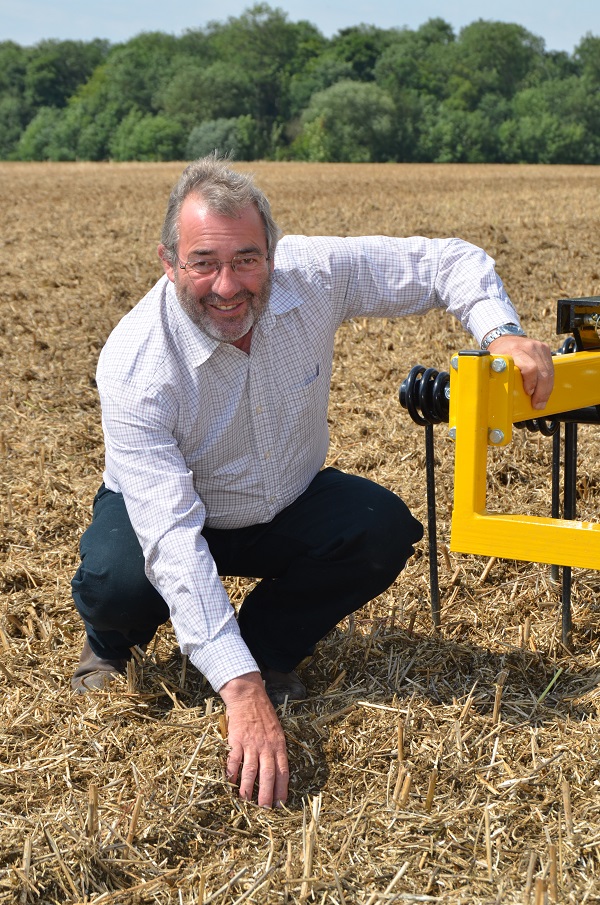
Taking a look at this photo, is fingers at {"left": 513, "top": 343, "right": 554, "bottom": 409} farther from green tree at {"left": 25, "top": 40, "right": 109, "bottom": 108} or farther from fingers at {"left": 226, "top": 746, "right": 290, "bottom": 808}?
green tree at {"left": 25, "top": 40, "right": 109, "bottom": 108}

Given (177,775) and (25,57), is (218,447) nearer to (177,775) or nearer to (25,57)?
(177,775)

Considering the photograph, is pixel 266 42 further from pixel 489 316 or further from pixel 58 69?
pixel 489 316

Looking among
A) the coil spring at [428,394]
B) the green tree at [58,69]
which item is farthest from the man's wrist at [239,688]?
the green tree at [58,69]

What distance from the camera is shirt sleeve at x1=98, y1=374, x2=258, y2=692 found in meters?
2.61

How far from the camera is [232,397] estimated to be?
10.2ft

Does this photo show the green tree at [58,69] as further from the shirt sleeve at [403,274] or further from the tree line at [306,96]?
the shirt sleeve at [403,274]

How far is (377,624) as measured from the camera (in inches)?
141

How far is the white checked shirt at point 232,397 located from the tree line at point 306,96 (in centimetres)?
4896

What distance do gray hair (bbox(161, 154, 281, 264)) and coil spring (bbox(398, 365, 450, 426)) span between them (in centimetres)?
60

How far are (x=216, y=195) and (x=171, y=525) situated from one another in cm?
100

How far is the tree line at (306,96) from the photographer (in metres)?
57.4

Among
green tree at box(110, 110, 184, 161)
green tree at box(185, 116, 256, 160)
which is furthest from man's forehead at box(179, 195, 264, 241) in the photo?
green tree at box(110, 110, 184, 161)

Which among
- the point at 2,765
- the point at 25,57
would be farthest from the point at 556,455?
the point at 25,57

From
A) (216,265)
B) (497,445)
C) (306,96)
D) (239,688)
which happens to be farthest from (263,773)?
(306,96)
